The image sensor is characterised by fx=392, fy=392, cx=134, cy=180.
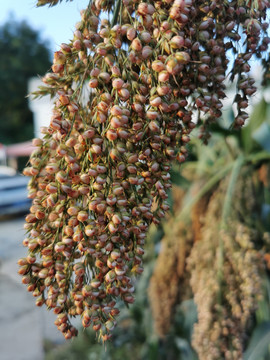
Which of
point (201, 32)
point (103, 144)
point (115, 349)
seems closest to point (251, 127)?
point (201, 32)

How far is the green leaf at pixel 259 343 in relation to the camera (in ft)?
4.55

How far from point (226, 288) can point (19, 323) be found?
3.77 m

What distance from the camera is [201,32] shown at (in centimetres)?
64

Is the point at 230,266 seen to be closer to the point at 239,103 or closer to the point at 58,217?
the point at 239,103

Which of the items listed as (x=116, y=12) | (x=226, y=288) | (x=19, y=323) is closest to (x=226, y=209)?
(x=226, y=288)

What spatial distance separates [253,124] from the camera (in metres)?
1.60

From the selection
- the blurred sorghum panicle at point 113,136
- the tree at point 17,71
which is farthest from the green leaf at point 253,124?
the tree at point 17,71

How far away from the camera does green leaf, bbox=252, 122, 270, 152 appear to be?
4.63 feet

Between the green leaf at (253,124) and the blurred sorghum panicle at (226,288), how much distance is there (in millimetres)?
370

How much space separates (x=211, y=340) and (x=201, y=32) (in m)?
0.87

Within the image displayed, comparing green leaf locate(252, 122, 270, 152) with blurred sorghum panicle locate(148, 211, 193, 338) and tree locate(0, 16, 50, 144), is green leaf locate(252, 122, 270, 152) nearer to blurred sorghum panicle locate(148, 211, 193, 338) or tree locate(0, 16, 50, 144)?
blurred sorghum panicle locate(148, 211, 193, 338)

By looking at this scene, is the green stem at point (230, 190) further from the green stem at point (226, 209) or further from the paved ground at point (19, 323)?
the paved ground at point (19, 323)

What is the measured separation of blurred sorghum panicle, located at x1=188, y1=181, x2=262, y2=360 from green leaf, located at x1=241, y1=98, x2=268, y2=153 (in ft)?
1.21

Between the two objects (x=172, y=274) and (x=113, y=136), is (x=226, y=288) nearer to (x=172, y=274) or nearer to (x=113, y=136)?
(x=172, y=274)
